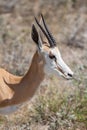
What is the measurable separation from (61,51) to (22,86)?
3885 mm

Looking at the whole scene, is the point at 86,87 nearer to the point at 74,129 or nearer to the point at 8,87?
the point at 74,129

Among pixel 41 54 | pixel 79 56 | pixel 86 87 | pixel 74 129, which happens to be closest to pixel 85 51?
pixel 79 56

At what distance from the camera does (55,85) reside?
7422mm

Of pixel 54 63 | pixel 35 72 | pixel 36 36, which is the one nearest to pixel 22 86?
pixel 35 72

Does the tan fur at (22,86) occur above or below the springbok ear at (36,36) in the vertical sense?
below

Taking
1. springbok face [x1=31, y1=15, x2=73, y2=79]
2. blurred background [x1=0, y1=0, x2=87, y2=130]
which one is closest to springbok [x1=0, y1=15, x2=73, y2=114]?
springbok face [x1=31, y1=15, x2=73, y2=79]

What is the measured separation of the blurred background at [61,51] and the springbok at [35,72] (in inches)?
20.3

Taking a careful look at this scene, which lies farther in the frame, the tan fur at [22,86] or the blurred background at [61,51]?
the blurred background at [61,51]

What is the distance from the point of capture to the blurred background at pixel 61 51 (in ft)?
20.3

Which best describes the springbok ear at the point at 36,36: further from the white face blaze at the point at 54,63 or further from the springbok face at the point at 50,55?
the white face blaze at the point at 54,63

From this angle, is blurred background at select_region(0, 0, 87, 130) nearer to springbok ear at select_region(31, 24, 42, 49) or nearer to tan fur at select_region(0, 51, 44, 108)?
tan fur at select_region(0, 51, 44, 108)

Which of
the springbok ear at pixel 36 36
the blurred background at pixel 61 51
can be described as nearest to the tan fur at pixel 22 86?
the springbok ear at pixel 36 36

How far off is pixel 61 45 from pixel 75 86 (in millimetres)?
2686

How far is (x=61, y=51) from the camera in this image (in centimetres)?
927
